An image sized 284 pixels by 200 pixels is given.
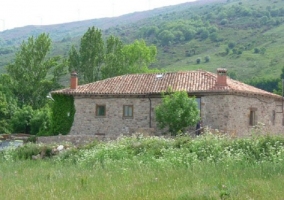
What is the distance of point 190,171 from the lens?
12.1 meters

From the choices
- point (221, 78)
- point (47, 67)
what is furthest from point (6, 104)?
point (221, 78)

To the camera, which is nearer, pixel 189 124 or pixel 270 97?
pixel 189 124

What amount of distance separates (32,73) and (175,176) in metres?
45.1

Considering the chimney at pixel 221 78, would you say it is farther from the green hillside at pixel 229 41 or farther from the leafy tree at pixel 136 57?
the green hillside at pixel 229 41

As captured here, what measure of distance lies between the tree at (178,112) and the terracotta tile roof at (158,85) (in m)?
1.79

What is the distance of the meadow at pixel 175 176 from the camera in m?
9.88

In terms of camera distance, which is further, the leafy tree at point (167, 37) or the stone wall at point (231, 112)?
the leafy tree at point (167, 37)

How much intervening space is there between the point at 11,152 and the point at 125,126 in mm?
13508

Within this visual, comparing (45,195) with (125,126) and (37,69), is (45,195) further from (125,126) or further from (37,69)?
(37,69)

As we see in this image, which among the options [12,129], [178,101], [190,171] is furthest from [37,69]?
[190,171]

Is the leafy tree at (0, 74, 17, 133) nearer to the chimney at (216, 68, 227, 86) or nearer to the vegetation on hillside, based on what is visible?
the vegetation on hillside

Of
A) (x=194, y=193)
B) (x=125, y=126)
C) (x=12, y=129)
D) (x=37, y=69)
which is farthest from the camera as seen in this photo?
(x=37, y=69)

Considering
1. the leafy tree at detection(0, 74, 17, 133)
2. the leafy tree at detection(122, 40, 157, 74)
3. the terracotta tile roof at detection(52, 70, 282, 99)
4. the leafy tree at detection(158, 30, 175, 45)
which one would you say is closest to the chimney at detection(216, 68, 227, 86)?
the terracotta tile roof at detection(52, 70, 282, 99)

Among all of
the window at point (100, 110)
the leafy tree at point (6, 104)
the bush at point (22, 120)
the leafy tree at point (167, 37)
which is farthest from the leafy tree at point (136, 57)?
the leafy tree at point (167, 37)
